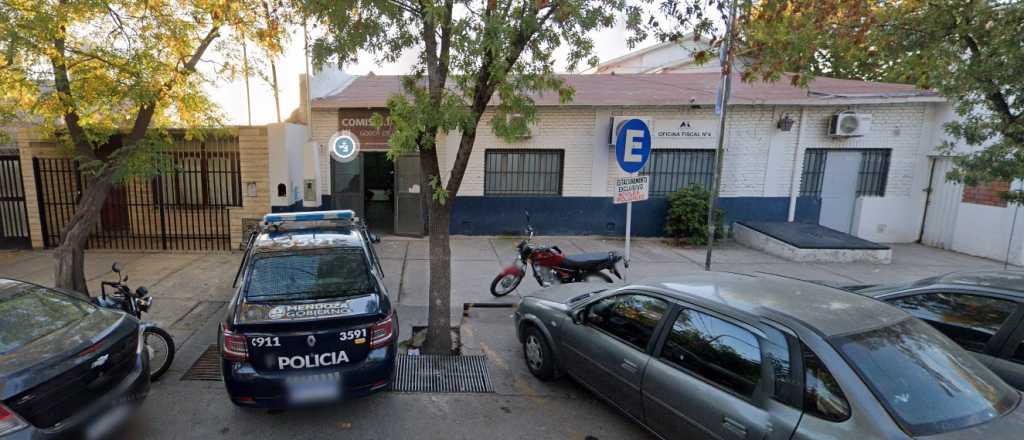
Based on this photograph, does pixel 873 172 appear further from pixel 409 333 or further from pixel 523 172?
pixel 409 333

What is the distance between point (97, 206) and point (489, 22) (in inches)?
226

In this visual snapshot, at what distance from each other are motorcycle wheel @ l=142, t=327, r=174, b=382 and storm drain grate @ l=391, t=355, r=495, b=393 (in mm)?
2138

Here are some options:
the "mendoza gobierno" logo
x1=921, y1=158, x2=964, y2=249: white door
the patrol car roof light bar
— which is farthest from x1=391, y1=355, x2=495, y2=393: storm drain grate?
x1=921, y1=158, x2=964, y2=249: white door

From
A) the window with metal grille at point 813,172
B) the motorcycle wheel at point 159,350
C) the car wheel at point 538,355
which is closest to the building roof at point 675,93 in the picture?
the window with metal grille at point 813,172

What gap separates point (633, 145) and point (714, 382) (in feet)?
11.0

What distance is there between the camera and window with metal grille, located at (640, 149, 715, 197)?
1072 cm

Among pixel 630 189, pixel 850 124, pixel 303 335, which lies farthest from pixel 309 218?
pixel 850 124

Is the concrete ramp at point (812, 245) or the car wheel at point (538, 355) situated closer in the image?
the car wheel at point (538, 355)

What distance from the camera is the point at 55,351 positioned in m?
2.84

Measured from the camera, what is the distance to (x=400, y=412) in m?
3.78

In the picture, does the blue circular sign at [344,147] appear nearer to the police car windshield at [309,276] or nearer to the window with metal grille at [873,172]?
the police car windshield at [309,276]

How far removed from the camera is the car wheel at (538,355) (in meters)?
4.27

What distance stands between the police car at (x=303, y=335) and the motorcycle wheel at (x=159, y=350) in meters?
1.15

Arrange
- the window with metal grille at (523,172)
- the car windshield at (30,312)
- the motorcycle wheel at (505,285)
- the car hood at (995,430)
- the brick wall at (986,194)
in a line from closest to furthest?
1. the car hood at (995,430)
2. the car windshield at (30,312)
3. the motorcycle wheel at (505,285)
4. the brick wall at (986,194)
5. the window with metal grille at (523,172)
